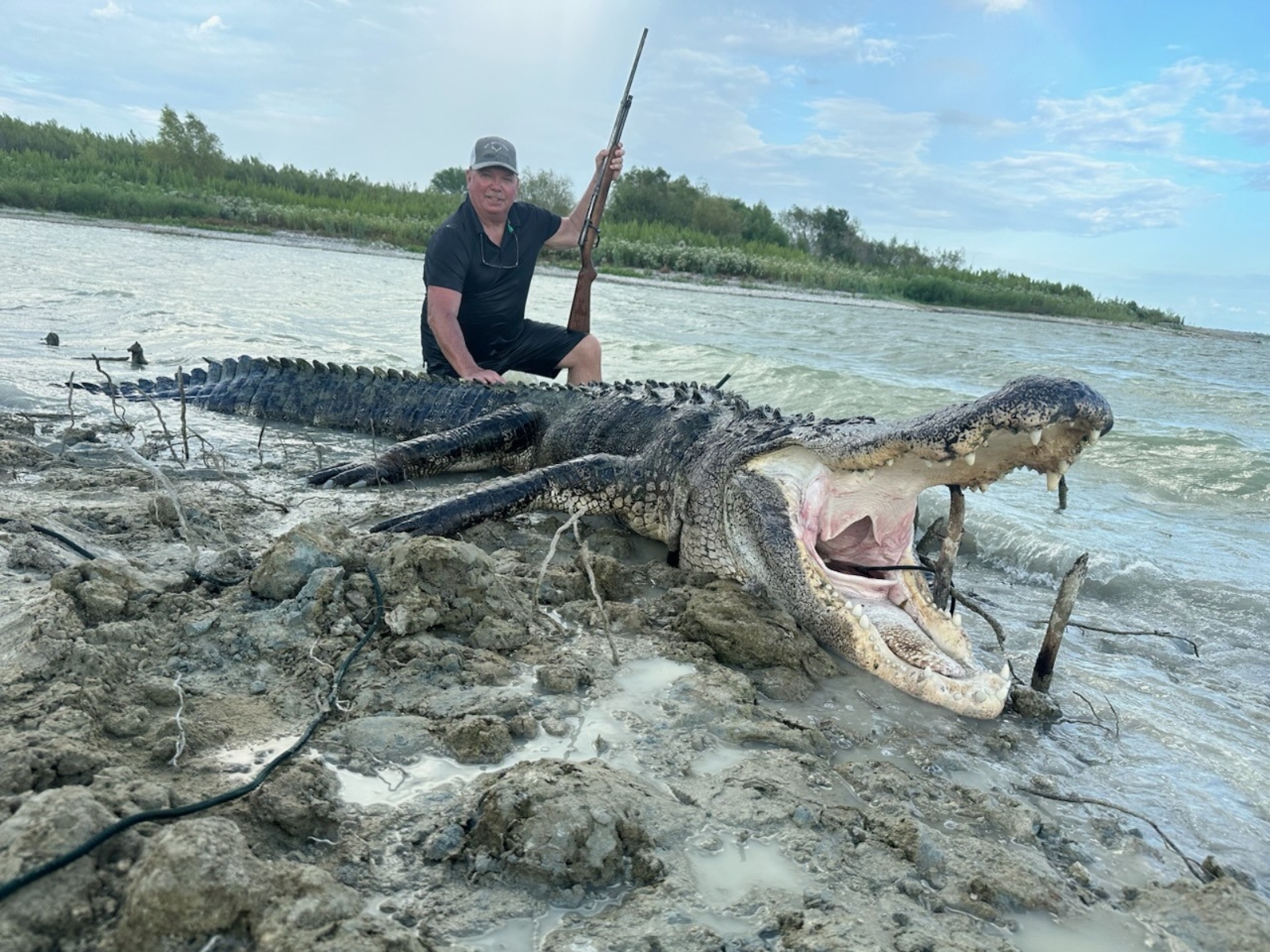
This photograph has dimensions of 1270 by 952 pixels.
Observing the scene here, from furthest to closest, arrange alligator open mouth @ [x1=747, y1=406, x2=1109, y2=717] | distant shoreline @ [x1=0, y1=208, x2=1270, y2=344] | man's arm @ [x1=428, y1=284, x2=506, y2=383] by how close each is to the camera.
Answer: distant shoreline @ [x1=0, y1=208, x2=1270, y2=344]
man's arm @ [x1=428, y1=284, x2=506, y2=383]
alligator open mouth @ [x1=747, y1=406, x2=1109, y2=717]

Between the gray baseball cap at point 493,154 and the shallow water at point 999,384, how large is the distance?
2.19 metres

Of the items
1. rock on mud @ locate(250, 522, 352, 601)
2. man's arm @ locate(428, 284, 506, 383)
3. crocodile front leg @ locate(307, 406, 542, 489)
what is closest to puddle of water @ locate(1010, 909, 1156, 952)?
rock on mud @ locate(250, 522, 352, 601)

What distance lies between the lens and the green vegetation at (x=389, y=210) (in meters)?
26.4

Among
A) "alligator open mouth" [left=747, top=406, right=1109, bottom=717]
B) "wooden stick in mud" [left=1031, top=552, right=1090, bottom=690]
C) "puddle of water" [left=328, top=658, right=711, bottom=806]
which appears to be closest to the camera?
"puddle of water" [left=328, top=658, right=711, bottom=806]

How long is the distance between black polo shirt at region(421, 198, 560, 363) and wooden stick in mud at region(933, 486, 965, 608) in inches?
158

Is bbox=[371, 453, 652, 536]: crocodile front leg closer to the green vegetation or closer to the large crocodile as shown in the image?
the large crocodile

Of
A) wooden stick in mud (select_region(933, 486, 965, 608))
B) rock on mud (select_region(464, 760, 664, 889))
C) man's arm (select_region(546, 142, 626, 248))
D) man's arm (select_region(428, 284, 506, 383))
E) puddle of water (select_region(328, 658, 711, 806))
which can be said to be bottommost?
puddle of water (select_region(328, 658, 711, 806))

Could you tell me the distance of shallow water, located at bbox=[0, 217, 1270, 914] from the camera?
2.38m

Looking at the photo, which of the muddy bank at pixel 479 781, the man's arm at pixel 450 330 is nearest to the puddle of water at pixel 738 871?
the muddy bank at pixel 479 781

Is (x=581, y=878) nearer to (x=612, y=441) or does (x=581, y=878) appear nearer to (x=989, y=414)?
(x=989, y=414)

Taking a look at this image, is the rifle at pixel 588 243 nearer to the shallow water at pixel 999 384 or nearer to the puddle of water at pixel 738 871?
the shallow water at pixel 999 384

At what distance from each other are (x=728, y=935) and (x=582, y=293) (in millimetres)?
5754

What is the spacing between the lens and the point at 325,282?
602 inches

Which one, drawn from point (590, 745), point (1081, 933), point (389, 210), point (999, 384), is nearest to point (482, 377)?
point (590, 745)
